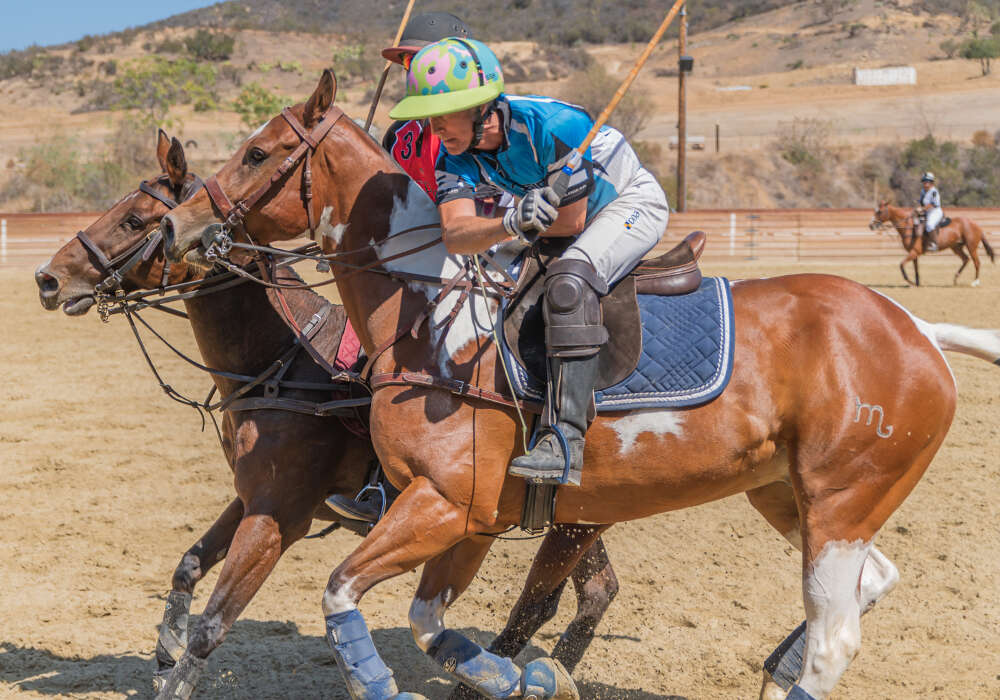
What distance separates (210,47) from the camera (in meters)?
71.9

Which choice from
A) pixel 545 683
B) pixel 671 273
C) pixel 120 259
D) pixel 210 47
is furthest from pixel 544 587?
pixel 210 47

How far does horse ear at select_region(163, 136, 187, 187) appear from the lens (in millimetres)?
4836

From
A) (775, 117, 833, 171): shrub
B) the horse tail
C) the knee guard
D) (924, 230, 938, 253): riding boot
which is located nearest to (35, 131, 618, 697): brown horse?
A: the knee guard

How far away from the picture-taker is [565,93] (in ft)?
184

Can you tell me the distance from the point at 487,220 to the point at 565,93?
179ft

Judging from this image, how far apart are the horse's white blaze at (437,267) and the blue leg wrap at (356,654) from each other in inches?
38.5

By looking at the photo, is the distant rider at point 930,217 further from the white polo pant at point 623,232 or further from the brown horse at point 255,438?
the white polo pant at point 623,232

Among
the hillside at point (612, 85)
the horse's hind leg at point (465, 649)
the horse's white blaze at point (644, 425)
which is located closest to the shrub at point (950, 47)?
the hillside at point (612, 85)

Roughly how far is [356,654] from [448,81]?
6.88ft

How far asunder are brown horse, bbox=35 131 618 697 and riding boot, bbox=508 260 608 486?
1217mm

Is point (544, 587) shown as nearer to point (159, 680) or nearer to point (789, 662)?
point (789, 662)

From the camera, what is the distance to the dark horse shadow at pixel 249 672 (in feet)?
15.6

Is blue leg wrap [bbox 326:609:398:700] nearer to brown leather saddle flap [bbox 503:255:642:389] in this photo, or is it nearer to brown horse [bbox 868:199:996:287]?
brown leather saddle flap [bbox 503:255:642:389]

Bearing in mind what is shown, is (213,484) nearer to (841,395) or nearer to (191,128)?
(841,395)
